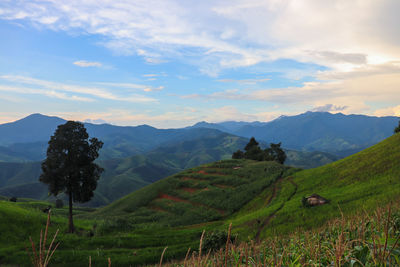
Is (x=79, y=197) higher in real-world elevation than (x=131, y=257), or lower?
higher

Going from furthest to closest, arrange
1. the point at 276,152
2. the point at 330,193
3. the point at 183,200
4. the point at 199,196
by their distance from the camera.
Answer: the point at 276,152 → the point at 183,200 → the point at 199,196 → the point at 330,193

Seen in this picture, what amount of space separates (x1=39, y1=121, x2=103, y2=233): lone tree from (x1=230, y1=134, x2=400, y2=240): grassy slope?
2335 centimetres

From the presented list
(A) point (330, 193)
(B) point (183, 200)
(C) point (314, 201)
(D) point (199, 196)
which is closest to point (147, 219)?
(B) point (183, 200)

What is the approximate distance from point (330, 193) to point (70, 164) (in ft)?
129

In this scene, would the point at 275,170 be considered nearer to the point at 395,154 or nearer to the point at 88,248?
the point at 395,154

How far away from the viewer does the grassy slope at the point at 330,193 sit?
83.8 feet

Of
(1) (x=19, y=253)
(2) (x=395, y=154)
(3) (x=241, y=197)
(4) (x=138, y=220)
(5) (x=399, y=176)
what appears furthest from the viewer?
(3) (x=241, y=197)

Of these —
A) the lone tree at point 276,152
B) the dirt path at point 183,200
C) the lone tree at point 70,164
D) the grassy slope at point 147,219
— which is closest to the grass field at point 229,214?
the grassy slope at point 147,219

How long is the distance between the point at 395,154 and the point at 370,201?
2335 cm

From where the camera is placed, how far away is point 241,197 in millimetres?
51250

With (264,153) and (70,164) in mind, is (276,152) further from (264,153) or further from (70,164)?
(70,164)

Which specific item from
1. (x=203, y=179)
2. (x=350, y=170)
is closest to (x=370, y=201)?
(x=350, y=170)

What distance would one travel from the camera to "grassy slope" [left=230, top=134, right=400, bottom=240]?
25547 mm

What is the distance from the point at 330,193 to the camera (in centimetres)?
3453
